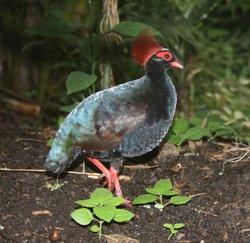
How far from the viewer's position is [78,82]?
411 cm

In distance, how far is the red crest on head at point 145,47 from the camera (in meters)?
3.88

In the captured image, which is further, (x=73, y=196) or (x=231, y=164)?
(x=231, y=164)

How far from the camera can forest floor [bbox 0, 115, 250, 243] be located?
3447mm

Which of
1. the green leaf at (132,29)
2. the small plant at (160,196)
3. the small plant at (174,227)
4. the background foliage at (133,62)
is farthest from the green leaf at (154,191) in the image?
the background foliage at (133,62)

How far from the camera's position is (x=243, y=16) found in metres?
8.24

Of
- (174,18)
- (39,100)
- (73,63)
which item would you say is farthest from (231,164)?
(39,100)

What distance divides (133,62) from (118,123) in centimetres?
289

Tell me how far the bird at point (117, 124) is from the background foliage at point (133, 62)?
1163 millimetres

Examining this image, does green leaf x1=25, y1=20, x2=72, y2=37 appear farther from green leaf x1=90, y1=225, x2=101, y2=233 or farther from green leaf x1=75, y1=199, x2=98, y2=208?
green leaf x1=90, y1=225, x2=101, y2=233

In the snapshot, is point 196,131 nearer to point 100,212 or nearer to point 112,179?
point 112,179

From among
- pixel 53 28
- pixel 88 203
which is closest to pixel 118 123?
pixel 88 203

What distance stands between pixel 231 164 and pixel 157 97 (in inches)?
35.9

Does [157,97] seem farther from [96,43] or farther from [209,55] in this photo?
[209,55]

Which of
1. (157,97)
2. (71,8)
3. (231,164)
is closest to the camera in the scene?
(157,97)
